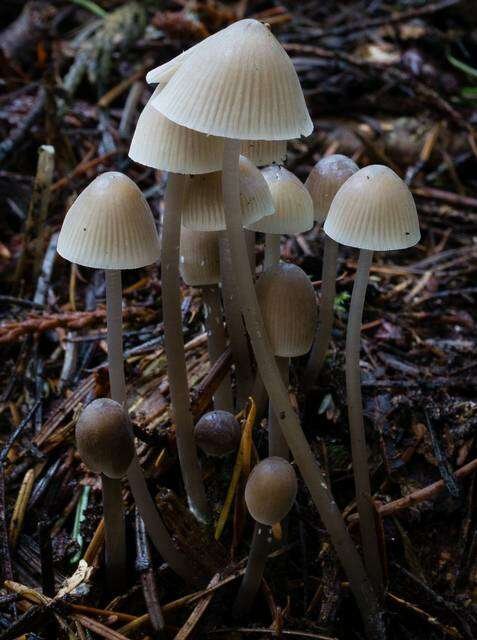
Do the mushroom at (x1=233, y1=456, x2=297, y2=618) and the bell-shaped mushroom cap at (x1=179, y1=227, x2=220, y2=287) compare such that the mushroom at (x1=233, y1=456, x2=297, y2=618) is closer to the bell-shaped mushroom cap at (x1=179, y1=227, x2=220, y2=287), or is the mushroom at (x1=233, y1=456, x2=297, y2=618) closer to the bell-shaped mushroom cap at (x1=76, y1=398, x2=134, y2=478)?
the bell-shaped mushroom cap at (x1=76, y1=398, x2=134, y2=478)

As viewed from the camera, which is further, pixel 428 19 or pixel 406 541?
pixel 428 19

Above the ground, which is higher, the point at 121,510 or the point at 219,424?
the point at 219,424

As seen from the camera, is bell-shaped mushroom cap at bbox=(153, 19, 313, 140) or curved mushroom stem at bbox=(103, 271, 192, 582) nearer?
bell-shaped mushroom cap at bbox=(153, 19, 313, 140)

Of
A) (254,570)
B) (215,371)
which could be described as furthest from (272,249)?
(254,570)

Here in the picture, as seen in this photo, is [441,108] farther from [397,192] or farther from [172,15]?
[397,192]

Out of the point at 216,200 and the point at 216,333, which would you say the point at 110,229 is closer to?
the point at 216,200

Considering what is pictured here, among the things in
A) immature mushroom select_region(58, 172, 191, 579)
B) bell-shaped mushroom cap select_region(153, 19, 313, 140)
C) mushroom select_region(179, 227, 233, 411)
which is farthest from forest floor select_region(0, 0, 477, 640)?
bell-shaped mushroom cap select_region(153, 19, 313, 140)

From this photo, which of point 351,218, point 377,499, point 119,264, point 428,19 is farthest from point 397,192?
point 428,19
